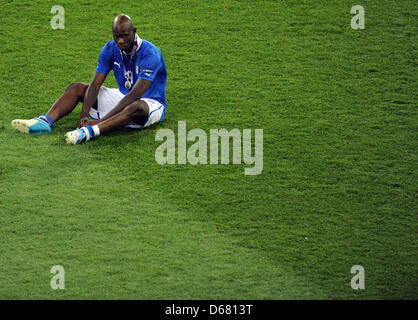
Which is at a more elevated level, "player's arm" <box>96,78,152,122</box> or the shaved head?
the shaved head

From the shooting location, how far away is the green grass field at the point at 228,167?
447 cm

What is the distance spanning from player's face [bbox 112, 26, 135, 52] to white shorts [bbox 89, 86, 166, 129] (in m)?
0.55

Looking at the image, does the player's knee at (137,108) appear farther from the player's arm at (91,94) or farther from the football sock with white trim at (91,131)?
the player's arm at (91,94)

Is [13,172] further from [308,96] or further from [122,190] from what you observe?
[308,96]

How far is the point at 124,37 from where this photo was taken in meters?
6.16

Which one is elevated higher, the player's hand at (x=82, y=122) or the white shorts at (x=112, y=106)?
the white shorts at (x=112, y=106)

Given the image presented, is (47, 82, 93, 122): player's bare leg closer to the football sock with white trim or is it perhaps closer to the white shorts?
the white shorts

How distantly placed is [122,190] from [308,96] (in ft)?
8.75

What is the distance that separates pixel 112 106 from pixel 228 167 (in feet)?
4.91

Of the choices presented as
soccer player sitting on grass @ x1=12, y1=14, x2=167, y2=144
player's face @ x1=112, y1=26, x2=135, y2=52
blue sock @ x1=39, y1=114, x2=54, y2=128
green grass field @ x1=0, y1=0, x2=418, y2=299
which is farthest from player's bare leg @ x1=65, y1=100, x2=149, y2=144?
player's face @ x1=112, y1=26, x2=135, y2=52

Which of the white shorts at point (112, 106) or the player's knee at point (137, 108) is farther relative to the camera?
the white shorts at point (112, 106)

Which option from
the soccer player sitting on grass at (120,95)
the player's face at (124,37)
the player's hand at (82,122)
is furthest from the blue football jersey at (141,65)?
the player's hand at (82,122)

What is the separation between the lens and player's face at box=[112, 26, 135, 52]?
612 cm

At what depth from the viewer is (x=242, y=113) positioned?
680cm
